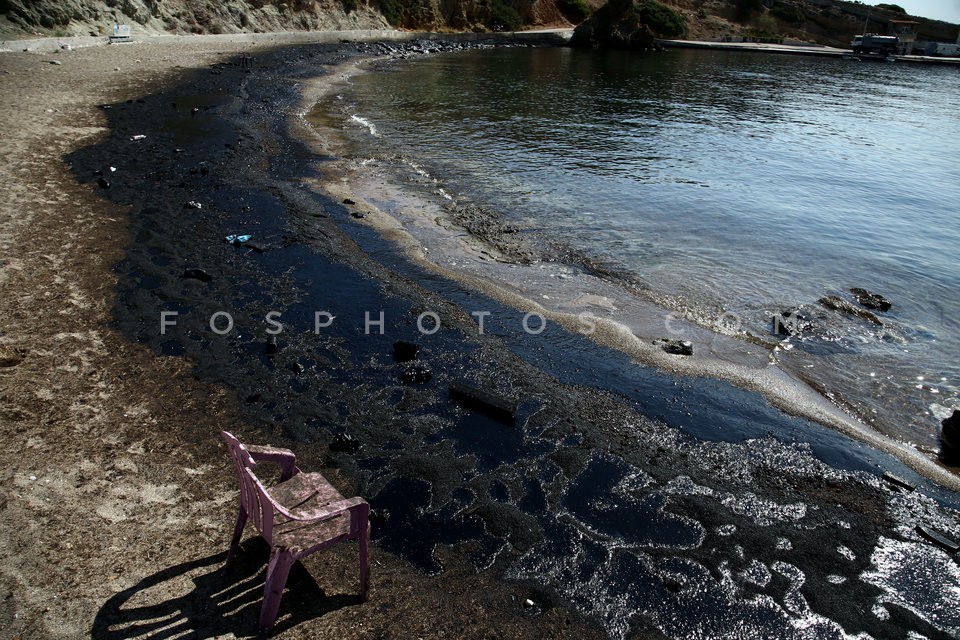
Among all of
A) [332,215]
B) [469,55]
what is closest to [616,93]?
[469,55]

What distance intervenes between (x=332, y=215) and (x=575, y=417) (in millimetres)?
10904

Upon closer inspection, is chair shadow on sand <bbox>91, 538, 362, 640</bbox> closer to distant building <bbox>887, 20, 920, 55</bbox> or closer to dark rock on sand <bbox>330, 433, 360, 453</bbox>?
dark rock on sand <bbox>330, 433, 360, 453</bbox>

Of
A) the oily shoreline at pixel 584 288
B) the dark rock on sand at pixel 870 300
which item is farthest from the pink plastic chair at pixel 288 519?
the dark rock on sand at pixel 870 300

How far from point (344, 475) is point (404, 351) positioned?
308 centimetres

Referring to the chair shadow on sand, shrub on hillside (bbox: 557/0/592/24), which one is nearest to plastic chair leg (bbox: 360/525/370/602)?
the chair shadow on sand

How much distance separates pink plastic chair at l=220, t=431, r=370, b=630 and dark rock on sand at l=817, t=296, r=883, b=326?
1299 centimetres

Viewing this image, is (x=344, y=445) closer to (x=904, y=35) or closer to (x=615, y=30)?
(x=615, y=30)

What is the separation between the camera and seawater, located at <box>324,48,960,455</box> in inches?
475

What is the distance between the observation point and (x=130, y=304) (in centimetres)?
1045

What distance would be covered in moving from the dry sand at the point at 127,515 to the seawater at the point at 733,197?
7.71 metres

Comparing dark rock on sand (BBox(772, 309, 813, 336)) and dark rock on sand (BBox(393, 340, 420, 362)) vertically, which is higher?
dark rock on sand (BBox(393, 340, 420, 362))

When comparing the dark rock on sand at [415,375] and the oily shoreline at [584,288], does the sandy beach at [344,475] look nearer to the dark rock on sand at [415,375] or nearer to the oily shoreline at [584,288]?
the dark rock on sand at [415,375]

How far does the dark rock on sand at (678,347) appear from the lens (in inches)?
433

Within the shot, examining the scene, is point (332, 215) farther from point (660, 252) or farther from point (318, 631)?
point (318, 631)
